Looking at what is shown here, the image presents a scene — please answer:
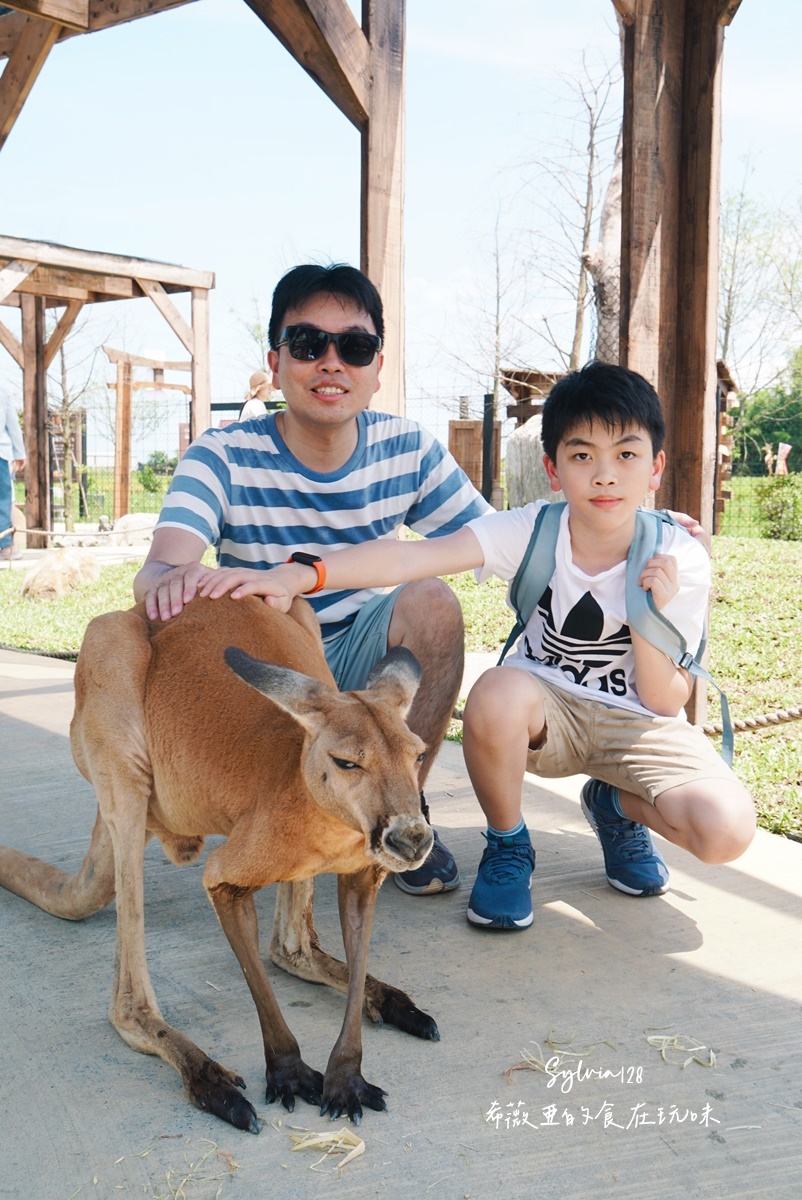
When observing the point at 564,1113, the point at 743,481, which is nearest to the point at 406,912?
the point at 564,1113

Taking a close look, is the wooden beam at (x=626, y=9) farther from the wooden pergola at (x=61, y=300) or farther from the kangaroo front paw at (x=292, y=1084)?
the wooden pergola at (x=61, y=300)

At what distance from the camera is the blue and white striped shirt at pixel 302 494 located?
3.24 metres

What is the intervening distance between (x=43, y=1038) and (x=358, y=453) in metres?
1.93

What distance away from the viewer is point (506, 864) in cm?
285

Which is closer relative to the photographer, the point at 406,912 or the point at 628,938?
the point at 628,938

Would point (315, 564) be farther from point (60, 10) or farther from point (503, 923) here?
point (60, 10)

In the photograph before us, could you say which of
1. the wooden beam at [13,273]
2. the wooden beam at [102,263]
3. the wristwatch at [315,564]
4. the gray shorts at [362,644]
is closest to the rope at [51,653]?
the gray shorts at [362,644]

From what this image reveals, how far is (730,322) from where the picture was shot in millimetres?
33562

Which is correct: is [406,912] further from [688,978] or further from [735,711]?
[735,711]

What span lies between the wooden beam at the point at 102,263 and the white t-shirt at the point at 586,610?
993cm

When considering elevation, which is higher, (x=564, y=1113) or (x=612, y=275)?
(x=612, y=275)

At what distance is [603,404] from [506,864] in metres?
1.26

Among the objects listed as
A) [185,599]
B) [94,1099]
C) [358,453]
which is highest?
[358,453]

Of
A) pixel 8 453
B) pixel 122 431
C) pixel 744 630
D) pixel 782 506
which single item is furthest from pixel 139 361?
pixel 744 630
